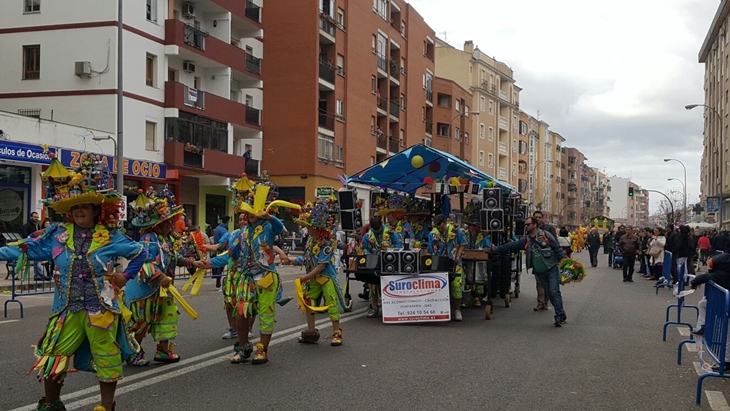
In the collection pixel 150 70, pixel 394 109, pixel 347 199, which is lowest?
pixel 347 199

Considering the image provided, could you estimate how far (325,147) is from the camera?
42.8 m

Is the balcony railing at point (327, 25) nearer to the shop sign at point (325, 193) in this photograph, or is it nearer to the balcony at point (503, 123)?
the shop sign at point (325, 193)

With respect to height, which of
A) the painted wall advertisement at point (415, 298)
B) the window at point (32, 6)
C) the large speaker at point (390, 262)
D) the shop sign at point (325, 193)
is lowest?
the painted wall advertisement at point (415, 298)

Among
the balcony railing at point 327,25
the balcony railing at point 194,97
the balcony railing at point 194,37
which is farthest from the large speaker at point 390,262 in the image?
the balcony railing at point 327,25

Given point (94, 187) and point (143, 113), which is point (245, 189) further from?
point (143, 113)

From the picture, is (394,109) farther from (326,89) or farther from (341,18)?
(326,89)

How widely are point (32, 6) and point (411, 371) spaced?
27.9m

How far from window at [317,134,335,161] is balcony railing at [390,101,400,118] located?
11024 mm

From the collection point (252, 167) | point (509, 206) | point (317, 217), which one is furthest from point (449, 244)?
point (252, 167)

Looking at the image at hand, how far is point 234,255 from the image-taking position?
7.95 m

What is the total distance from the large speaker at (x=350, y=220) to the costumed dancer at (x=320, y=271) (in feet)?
13.2

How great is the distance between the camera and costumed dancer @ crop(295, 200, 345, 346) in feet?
30.2

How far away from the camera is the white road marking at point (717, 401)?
21.0 feet

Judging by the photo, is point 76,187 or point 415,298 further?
point 415,298
